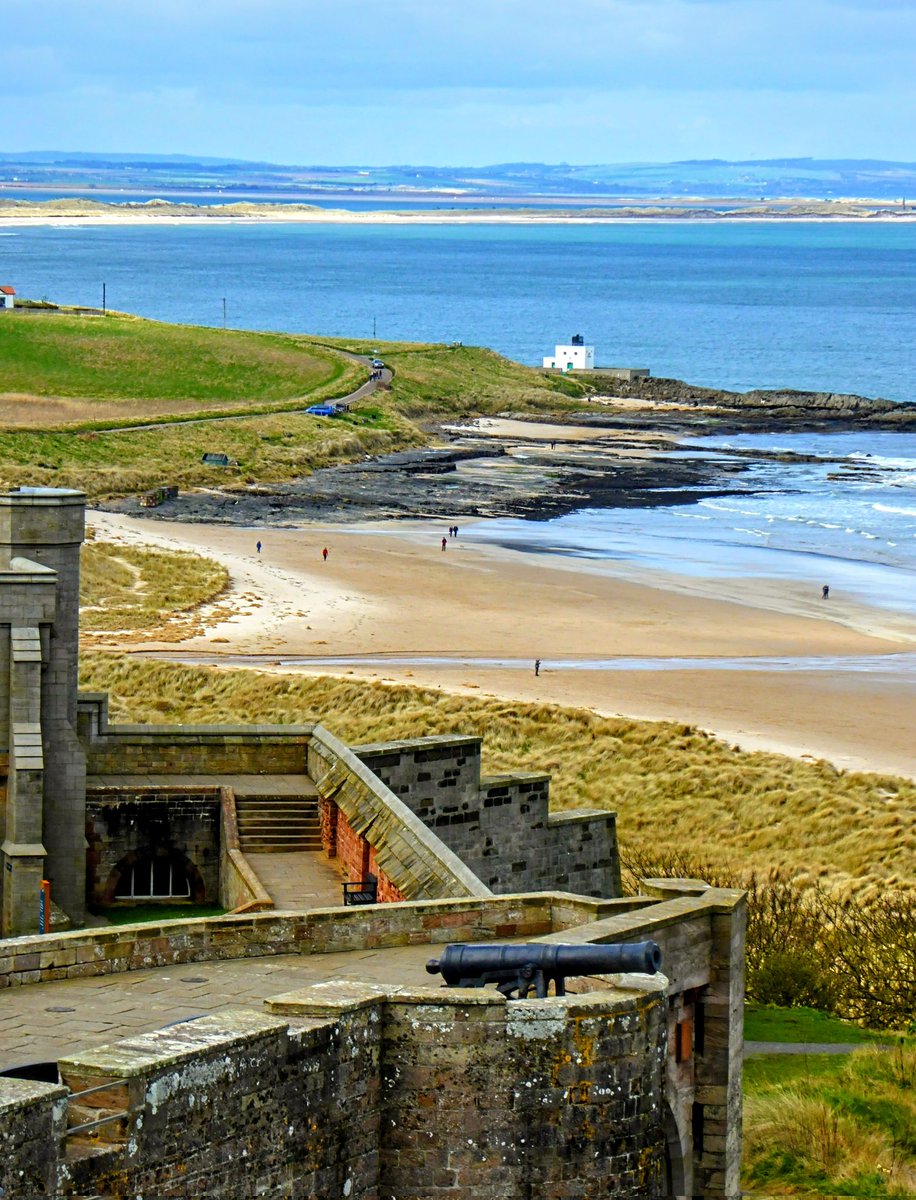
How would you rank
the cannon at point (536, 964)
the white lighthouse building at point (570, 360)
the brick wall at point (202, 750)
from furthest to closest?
the white lighthouse building at point (570, 360) → the brick wall at point (202, 750) → the cannon at point (536, 964)

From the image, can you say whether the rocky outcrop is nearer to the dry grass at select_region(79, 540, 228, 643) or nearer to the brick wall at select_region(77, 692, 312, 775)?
the dry grass at select_region(79, 540, 228, 643)

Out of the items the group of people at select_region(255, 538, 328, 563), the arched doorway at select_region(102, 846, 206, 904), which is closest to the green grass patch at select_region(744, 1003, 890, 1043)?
the arched doorway at select_region(102, 846, 206, 904)

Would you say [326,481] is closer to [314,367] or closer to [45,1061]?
[314,367]

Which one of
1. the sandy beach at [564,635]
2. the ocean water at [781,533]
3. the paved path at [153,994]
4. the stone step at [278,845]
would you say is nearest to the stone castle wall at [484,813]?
the stone step at [278,845]

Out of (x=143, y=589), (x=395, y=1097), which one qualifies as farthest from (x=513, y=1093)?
(x=143, y=589)

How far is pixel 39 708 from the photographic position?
24703 mm

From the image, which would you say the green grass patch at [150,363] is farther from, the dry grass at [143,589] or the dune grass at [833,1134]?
the dune grass at [833,1134]

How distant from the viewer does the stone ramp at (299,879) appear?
22.9 meters

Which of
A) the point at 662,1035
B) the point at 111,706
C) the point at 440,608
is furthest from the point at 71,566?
the point at 440,608

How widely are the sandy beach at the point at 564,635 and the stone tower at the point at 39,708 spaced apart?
23.2 metres

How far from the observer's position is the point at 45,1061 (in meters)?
12.9

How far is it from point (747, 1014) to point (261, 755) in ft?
24.0

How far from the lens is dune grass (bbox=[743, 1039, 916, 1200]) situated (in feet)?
67.1

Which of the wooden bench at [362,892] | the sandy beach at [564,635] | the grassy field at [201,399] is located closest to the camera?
the wooden bench at [362,892]
